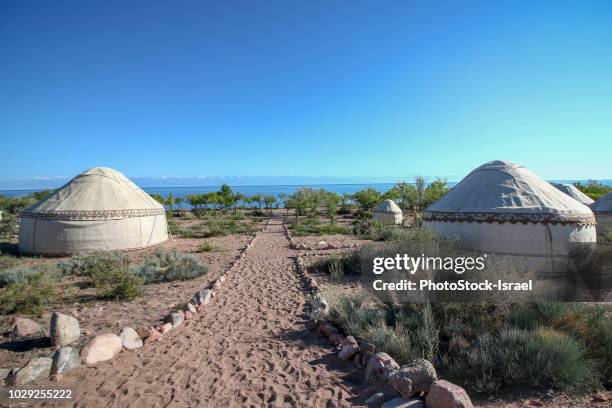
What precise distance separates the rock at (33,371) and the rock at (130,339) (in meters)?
0.78

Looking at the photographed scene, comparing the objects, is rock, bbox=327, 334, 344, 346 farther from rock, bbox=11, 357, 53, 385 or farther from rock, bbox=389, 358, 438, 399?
rock, bbox=11, 357, 53, 385

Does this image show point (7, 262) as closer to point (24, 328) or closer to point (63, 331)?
point (24, 328)

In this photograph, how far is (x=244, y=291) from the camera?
661 cm

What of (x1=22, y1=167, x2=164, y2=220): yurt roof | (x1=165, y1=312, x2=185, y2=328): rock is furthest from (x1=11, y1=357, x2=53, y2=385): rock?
(x1=22, y1=167, x2=164, y2=220): yurt roof

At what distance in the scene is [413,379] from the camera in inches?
111

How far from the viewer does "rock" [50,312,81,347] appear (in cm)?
405

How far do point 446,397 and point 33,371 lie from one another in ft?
13.4

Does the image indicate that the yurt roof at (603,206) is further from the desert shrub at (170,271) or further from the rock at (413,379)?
the desert shrub at (170,271)

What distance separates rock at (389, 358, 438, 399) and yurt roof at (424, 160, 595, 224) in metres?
6.02

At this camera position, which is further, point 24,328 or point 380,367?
point 24,328

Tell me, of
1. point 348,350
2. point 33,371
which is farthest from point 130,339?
point 348,350

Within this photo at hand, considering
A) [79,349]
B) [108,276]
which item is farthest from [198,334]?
[108,276]

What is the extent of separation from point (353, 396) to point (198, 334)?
2520 millimetres

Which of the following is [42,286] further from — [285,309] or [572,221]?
[572,221]
